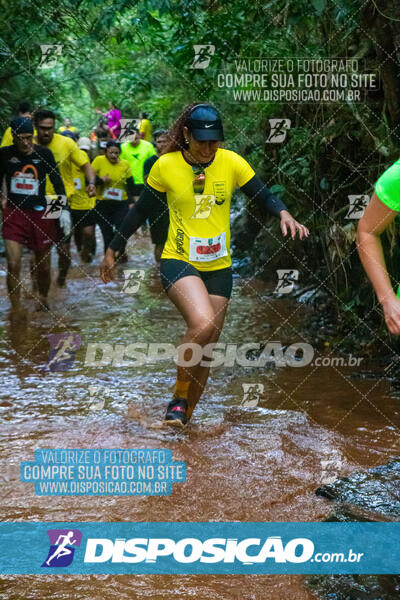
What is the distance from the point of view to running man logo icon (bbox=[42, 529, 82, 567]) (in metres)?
3.35

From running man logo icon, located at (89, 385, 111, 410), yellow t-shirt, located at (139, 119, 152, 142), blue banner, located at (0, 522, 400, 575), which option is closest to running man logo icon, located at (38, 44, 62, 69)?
yellow t-shirt, located at (139, 119, 152, 142)

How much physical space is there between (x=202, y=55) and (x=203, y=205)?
10.5 feet

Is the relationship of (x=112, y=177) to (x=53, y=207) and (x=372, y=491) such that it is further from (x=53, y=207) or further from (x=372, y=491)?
(x=372, y=491)

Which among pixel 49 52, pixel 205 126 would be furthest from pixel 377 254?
pixel 49 52

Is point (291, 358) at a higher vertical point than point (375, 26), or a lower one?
lower

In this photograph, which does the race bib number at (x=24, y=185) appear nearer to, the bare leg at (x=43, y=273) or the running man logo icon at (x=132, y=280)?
the bare leg at (x=43, y=273)

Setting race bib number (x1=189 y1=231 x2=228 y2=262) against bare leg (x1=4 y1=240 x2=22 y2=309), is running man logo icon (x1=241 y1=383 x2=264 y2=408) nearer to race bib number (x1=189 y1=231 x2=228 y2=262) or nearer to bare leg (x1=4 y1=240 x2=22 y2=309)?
race bib number (x1=189 y1=231 x2=228 y2=262)

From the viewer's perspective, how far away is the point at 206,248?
4.71 metres

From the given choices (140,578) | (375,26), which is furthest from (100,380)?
(375,26)

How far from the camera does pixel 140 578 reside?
3230 mm

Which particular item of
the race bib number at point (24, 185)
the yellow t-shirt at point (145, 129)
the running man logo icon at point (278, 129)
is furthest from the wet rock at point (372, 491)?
the yellow t-shirt at point (145, 129)

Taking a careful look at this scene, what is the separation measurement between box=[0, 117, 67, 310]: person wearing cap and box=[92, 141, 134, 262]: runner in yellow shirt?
2043 millimetres

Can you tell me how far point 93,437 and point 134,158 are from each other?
24.2 ft

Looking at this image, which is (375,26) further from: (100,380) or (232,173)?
(100,380)
